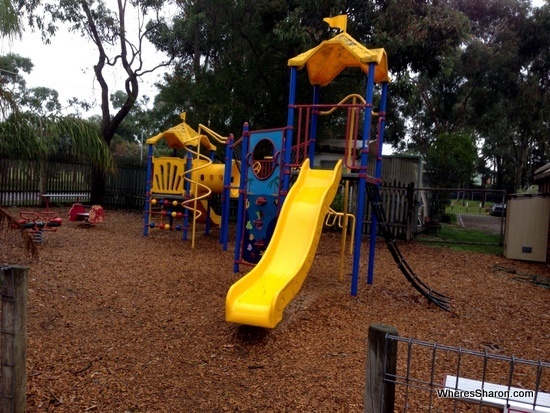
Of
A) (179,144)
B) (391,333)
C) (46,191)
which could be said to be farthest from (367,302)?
(46,191)

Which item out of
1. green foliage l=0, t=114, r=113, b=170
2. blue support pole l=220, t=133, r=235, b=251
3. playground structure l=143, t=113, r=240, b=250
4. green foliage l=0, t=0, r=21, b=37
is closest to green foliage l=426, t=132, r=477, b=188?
playground structure l=143, t=113, r=240, b=250

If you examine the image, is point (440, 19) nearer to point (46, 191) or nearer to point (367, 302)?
point (367, 302)

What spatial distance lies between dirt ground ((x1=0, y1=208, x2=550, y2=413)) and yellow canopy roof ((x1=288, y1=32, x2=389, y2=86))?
313 cm

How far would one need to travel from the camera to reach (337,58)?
692 cm

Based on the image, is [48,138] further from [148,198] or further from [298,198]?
[298,198]

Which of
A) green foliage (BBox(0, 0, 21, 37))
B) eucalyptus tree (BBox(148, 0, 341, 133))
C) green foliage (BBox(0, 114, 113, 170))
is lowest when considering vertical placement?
green foliage (BBox(0, 114, 113, 170))

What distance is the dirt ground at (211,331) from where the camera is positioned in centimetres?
327

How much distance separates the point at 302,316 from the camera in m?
4.95

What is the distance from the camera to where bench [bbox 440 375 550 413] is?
5.68 feet

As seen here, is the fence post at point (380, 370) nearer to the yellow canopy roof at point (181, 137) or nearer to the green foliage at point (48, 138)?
the yellow canopy roof at point (181, 137)

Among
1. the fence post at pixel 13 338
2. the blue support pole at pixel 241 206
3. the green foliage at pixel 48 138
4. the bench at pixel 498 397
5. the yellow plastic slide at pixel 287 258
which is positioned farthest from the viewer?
the green foliage at pixel 48 138

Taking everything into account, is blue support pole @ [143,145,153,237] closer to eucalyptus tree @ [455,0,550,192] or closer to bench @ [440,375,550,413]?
bench @ [440,375,550,413]

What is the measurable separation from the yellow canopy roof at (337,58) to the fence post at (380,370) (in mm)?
4904

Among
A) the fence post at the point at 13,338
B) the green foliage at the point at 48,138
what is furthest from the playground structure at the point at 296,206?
the green foliage at the point at 48,138
